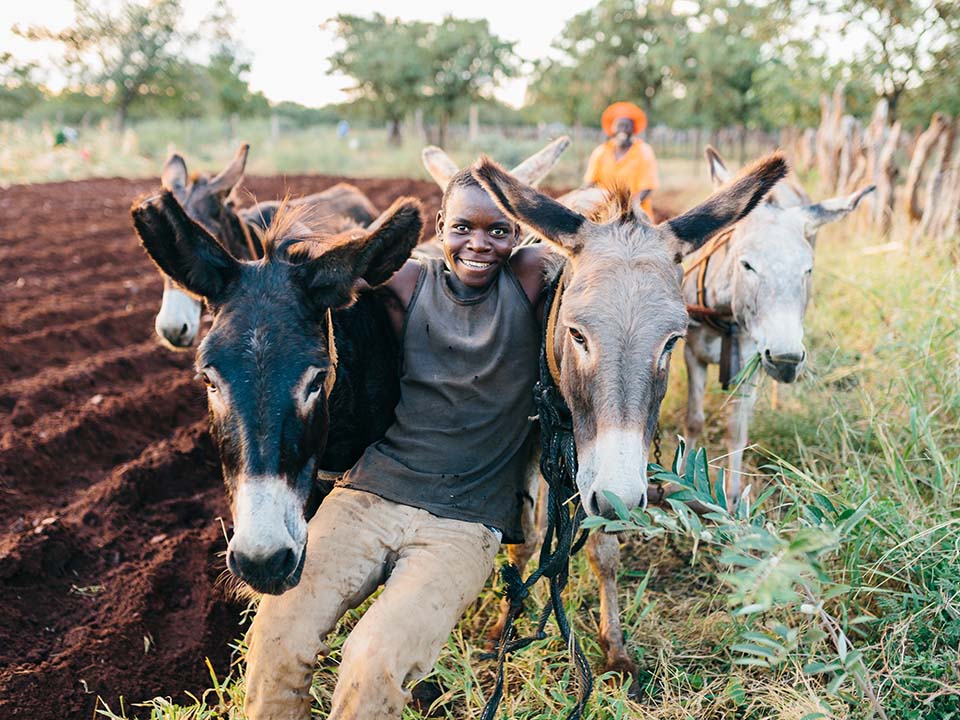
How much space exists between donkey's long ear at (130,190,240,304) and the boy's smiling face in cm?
83

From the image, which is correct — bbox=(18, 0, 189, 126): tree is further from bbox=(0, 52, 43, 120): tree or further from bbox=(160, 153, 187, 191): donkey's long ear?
bbox=(160, 153, 187, 191): donkey's long ear

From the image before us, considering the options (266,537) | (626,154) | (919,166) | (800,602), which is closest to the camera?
(266,537)

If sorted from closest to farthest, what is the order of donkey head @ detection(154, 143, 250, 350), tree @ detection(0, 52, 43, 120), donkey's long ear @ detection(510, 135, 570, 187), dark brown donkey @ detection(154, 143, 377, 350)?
donkey's long ear @ detection(510, 135, 570, 187) → donkey head @ detection(154, 143, 250, 350) → dark brown donkey @ detection(154, 143, 377, 350) → tree @ detection(0, 52, 43, 120)

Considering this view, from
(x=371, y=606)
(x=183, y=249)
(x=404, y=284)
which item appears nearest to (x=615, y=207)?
(x=404, y=284)

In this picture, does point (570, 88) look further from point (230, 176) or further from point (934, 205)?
point (230, 176)

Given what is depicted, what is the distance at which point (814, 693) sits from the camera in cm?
232

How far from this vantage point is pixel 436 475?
8.53ft

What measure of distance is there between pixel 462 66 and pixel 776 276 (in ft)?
93.3

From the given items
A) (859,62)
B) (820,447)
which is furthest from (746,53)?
(820,447)

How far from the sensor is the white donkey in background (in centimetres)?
329

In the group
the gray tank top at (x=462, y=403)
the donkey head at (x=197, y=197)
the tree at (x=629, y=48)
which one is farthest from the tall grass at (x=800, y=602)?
the tree at (x=629, y=48)

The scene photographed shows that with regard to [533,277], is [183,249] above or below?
above

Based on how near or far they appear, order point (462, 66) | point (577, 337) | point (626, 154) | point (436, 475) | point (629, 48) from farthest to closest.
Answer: point (462, 66) < point (629, 48) < point (626, 154) < point (436, 475) < point (577, 337)

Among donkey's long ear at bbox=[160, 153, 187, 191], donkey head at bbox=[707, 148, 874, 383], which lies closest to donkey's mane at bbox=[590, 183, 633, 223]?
donkey head at bbox=[707, 148, 874, 383]
